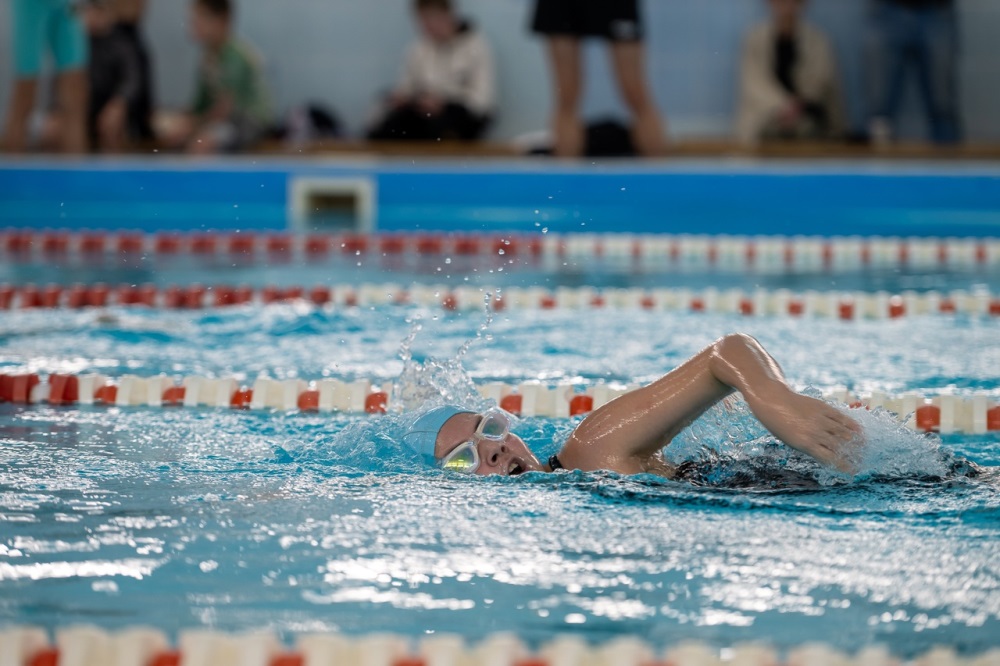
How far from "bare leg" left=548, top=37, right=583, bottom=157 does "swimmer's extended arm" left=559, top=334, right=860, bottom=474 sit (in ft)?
17.9

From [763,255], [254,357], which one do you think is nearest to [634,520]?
[254,357]

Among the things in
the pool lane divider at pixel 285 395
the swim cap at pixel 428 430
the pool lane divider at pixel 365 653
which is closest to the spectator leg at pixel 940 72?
the pool lane divider at pixel 285 395

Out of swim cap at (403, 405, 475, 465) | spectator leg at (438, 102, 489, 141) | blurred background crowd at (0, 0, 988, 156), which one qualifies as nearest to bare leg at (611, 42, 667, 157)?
blurred background crowd at (0, 0, 988, 156)

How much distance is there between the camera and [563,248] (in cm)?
752

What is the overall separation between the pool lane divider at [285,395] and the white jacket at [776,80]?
5.73 meters

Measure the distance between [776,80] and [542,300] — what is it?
4.53 meters

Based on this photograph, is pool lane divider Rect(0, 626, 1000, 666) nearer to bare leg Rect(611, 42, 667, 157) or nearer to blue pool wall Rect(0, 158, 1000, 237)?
blue pool wall Rect(0, 158, 1000, 237)

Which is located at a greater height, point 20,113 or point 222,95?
point 222,95

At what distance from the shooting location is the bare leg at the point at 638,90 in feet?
27.7

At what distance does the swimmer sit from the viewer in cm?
Answer: 281

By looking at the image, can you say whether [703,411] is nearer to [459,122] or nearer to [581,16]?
[581,16]

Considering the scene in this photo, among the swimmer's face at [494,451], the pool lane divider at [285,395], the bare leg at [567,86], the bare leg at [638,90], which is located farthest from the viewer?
the bare leg at [638,90]

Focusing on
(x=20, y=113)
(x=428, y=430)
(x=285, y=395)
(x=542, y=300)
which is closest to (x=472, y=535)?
(x=428, y=430)

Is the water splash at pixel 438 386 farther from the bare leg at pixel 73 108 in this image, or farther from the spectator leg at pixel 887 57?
the spectator leg at pixel 887 57
